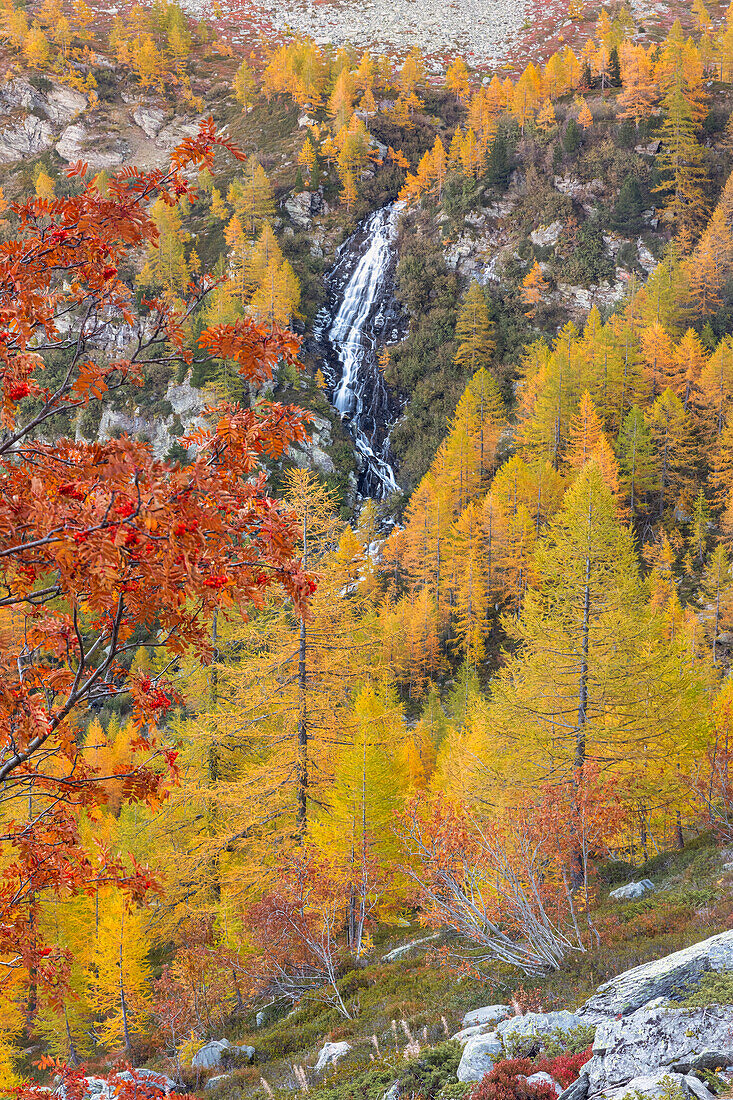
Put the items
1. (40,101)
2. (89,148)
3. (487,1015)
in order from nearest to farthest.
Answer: (487,1015) < (89,148) < (40,101)

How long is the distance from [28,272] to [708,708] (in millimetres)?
16942

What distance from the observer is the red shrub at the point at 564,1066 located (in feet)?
14.9

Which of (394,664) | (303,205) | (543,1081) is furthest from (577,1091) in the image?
(303,205)

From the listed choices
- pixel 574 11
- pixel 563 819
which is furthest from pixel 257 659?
pixel 574 11

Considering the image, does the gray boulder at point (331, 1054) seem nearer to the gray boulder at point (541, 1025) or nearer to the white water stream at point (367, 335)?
the gray boulder at point (541, 1025)

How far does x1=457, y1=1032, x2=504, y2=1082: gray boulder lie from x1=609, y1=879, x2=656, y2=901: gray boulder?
5.94 meters

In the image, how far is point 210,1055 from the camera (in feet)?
35.4

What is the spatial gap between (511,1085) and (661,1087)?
157 cm

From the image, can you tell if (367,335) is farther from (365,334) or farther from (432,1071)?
(432,1071)

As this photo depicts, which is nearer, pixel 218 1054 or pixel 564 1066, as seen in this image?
pixel 564 1066

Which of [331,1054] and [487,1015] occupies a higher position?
[487,1015]

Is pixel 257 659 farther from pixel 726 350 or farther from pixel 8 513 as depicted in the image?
pixel 726 350

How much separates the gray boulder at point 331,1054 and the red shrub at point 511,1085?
3747 mm

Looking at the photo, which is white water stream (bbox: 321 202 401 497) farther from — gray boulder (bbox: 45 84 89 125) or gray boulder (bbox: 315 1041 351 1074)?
gray boulder (bbox: 45 84 89 125)
